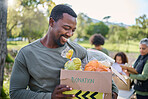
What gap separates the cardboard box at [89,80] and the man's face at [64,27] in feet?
1.21

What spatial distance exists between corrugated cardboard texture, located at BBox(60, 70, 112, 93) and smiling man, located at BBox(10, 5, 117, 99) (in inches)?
8.4

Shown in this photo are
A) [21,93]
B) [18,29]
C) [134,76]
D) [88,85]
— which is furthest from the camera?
[18,29]

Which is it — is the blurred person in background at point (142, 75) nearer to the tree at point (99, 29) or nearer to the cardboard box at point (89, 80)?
the cardboard box at point (89, 80)

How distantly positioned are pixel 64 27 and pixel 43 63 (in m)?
0.40

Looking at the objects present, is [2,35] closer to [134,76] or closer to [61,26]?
[61,26]

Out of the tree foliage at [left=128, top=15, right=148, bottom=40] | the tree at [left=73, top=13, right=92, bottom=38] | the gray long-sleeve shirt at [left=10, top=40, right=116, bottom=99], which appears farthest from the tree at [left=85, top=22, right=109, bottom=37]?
the gray long-sleeve shirt at [left=10, top=40, right=116, bottom=99]

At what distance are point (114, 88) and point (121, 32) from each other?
12.6 meters

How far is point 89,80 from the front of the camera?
3.89 ft

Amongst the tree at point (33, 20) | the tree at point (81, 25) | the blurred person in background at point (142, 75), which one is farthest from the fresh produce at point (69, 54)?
the tree at point (81, 25)

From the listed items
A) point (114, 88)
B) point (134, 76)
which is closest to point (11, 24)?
point (134, 76)

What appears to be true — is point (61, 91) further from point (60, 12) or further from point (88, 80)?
point (60, 12)

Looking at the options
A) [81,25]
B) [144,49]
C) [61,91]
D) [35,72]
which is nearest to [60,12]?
[35,72]

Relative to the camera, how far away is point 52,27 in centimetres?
150

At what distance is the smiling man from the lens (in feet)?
4.33
